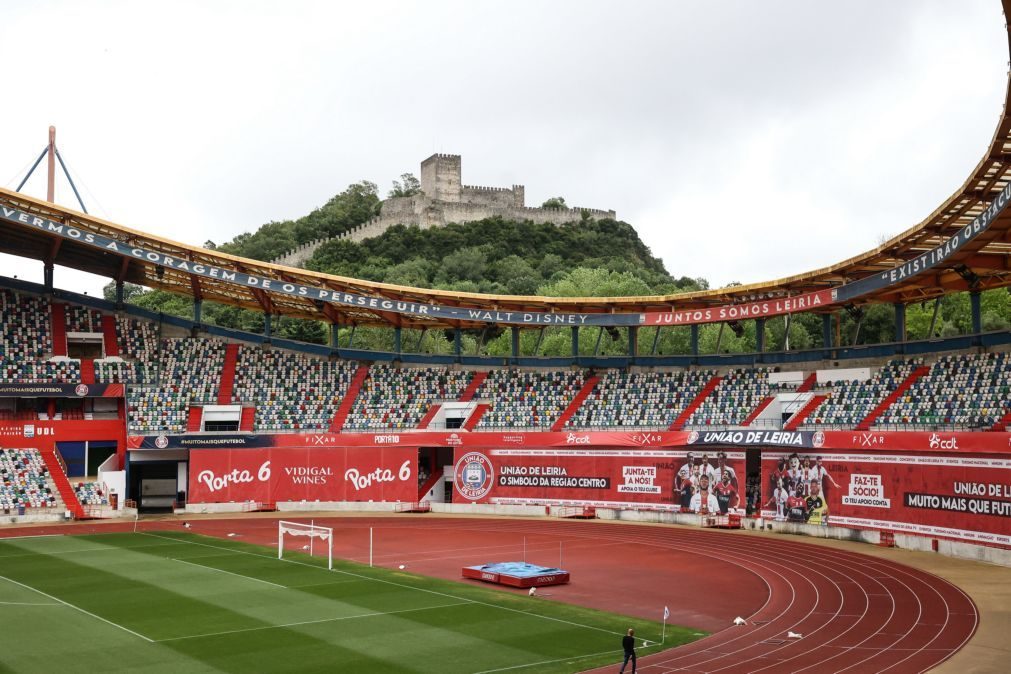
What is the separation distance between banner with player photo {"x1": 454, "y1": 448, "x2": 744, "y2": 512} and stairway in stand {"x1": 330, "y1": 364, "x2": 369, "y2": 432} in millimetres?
7787

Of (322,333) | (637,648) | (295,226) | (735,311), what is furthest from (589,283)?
(637,648)

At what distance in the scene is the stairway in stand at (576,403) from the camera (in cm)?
5428

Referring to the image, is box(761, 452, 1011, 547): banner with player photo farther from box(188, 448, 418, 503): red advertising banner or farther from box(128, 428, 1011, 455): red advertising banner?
box(188, 448, 418, 503): red advertising banner

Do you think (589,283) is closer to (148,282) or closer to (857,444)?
(148,282)

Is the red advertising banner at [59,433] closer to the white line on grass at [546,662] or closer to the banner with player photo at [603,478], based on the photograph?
the banner with player photo at [603,478]

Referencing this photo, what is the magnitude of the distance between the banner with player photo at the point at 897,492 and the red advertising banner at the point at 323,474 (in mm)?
19920

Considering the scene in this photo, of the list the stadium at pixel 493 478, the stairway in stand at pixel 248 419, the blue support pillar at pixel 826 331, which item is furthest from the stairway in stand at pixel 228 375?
the blue support pillar at pixel 826 331

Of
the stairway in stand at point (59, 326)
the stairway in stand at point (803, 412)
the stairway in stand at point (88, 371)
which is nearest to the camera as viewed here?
the stairway in stand at point (803, 412)

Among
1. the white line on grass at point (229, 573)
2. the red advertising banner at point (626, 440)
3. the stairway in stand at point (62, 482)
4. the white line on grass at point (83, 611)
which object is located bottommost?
the white line on grass at point (229, 573)

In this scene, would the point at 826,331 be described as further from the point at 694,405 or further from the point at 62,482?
the point at 62,482

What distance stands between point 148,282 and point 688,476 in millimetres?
34739

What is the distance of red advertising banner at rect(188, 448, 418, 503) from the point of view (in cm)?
5138

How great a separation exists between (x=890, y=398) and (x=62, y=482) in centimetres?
4120

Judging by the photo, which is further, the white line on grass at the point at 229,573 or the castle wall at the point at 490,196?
the castle wall at the point at 490,196
